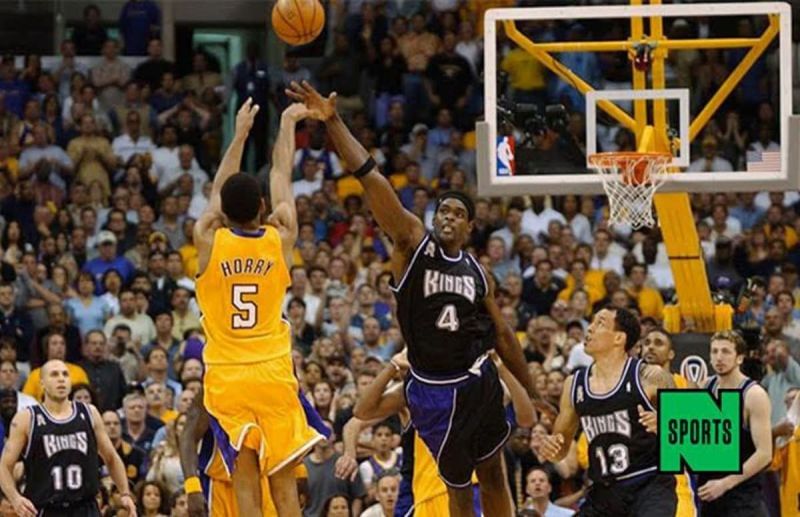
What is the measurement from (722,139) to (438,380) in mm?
11710

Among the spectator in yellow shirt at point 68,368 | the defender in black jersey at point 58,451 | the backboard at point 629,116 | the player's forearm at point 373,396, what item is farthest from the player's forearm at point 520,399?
the spectator in yellow shirt at point 68,368

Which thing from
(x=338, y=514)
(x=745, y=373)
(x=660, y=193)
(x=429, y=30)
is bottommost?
(x=338, y=514)

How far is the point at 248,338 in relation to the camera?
1069 cm

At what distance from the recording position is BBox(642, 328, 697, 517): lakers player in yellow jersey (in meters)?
11.6

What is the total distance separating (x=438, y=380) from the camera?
1085cm

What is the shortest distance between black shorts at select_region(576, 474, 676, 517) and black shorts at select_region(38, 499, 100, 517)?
3.81m

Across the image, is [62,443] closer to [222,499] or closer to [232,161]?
[222,499]

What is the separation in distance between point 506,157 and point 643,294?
681cm

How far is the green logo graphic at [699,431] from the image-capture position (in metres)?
11.2

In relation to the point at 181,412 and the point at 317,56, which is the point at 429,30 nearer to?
the point at 317,56

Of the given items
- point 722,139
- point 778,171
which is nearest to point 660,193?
point 778,171

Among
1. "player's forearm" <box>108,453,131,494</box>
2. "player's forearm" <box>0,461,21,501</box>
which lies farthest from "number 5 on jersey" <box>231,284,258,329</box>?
"player's forearm" <box>0,461,21,501</box>

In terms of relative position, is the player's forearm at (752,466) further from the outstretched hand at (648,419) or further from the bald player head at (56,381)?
the bald player head at (56,381)

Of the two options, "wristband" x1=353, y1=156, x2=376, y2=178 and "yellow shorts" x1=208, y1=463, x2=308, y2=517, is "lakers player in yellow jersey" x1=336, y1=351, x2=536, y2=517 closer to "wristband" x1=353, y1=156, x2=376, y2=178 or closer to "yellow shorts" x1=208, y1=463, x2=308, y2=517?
"yellow shorts" x1=208, y1=463, x2=308, y2=517
